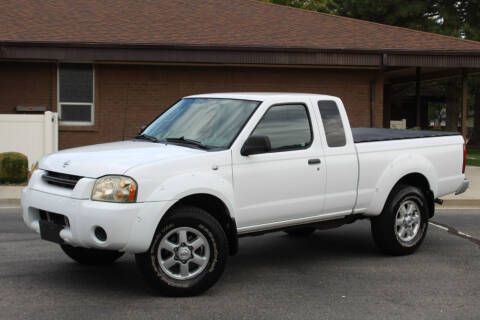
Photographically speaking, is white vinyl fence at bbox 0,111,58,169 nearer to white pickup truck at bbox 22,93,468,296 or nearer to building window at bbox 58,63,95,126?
building window at bbox 58,63,95,126

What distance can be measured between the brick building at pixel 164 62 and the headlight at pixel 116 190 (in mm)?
11697

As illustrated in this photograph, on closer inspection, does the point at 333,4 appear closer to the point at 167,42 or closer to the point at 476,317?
the point at 167,42

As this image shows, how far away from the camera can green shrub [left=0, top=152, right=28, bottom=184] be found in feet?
Answer: 48.6

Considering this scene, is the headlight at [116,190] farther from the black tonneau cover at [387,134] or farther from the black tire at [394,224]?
the black tire at [394,224]

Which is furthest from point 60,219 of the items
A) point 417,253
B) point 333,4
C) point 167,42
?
point 333,4

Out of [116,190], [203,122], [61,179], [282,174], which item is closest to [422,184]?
[282,174]

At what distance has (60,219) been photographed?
21.1 ft

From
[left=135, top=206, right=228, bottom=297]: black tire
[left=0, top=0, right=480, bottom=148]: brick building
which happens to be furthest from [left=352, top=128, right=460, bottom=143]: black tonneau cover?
[left=0, top=0, right=480, bottom=148]: brick building

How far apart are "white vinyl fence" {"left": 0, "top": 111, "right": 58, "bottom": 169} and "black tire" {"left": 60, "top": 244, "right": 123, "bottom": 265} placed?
1012cm

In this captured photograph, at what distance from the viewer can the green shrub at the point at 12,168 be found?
48.6 ft

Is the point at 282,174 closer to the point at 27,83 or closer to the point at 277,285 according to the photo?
the point at 277,285

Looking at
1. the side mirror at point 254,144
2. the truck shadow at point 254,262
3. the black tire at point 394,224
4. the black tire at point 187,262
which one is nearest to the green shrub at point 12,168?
the truck shadow at point 254,262

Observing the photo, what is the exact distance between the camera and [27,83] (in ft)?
61.0

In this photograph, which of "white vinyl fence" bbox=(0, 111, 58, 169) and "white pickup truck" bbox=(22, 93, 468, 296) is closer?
"white pickup truck" bbox=(22, 93, 468, 296)
